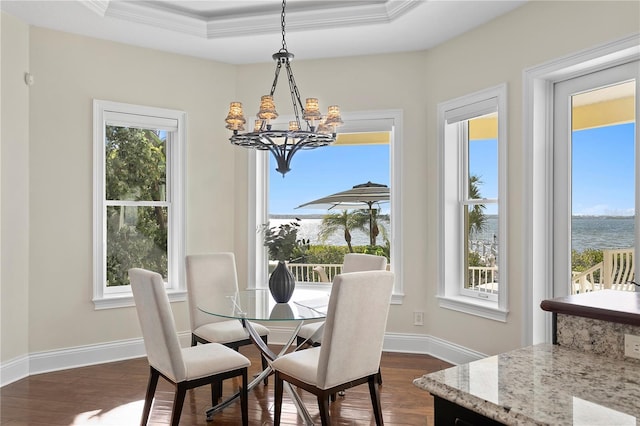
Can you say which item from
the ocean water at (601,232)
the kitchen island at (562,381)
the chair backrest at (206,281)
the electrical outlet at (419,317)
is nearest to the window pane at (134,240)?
the chair backrest at (206,281)

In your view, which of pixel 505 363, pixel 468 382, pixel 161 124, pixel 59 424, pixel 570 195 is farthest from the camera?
pixel 161 124

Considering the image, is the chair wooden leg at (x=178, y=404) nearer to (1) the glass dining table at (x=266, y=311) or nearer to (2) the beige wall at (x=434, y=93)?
(1) the glass dining table at (x=266, y=311)

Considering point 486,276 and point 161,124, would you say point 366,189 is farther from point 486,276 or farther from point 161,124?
point 161,124

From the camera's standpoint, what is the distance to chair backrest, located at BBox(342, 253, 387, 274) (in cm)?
369

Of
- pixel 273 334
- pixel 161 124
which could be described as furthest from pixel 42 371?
pixel 161 124

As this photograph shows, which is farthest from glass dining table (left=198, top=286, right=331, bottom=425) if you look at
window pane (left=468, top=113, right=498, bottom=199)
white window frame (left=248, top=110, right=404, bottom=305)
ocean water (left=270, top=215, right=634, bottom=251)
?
ocean water (left=270, top=215, right=634, bottom=251)

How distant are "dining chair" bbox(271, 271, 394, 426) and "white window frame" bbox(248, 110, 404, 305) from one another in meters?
1.86

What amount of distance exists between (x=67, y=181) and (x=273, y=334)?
242 centimetres

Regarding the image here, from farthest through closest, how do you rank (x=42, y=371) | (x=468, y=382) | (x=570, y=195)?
(x=42, y=371) → (x=570, y=195) → (x=468, y=382)

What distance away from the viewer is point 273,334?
4.80 meters

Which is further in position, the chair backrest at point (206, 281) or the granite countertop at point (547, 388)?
the chair backrest at point (206, 281)

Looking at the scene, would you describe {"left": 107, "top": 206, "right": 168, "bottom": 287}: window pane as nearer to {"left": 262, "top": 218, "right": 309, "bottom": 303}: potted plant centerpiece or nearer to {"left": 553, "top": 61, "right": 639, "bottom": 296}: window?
{"left": 262, "top": 218, "right": 309, "bottom": 303}: potted plant centerpiece

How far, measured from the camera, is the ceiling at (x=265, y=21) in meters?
3.60

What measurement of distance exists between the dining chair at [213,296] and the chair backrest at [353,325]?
3.60 ft
